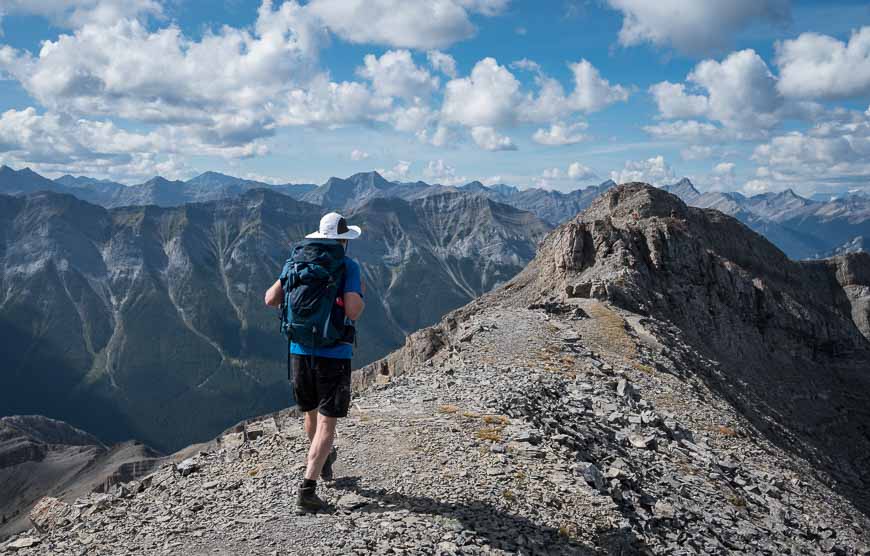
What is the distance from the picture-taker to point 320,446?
33.4ft

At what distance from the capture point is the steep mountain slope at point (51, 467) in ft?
396

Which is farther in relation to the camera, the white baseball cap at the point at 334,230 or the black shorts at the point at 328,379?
the white baseball cap at the point at 334,230

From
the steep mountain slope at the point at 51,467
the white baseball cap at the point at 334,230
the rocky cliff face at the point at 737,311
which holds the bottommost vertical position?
the steep mountain slope at the point at 51,467

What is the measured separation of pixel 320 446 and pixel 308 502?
92 cm

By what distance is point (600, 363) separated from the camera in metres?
25.1

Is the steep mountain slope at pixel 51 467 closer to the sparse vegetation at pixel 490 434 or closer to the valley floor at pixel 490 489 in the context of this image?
the valley floor at pixel 490 489

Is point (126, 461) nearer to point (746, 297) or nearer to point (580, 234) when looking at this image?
point (580, 234)

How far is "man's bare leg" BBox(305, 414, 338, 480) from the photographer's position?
33.0 ft

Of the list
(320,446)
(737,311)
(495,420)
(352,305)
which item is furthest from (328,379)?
(737,311)

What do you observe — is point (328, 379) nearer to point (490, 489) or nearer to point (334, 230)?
point (334, 230)

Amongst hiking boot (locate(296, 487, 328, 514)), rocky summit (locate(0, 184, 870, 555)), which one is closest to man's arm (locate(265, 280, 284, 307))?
hiking boot (locate(296, 487, 328, 514))

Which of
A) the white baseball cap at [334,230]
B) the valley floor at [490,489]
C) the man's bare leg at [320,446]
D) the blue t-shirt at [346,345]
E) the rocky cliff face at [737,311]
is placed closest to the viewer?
the valley floor at [490,489]

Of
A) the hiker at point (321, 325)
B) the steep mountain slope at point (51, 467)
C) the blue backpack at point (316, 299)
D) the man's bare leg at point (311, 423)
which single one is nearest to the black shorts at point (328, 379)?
the hiker at point (321, 325)

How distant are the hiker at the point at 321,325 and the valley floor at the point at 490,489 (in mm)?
1214
